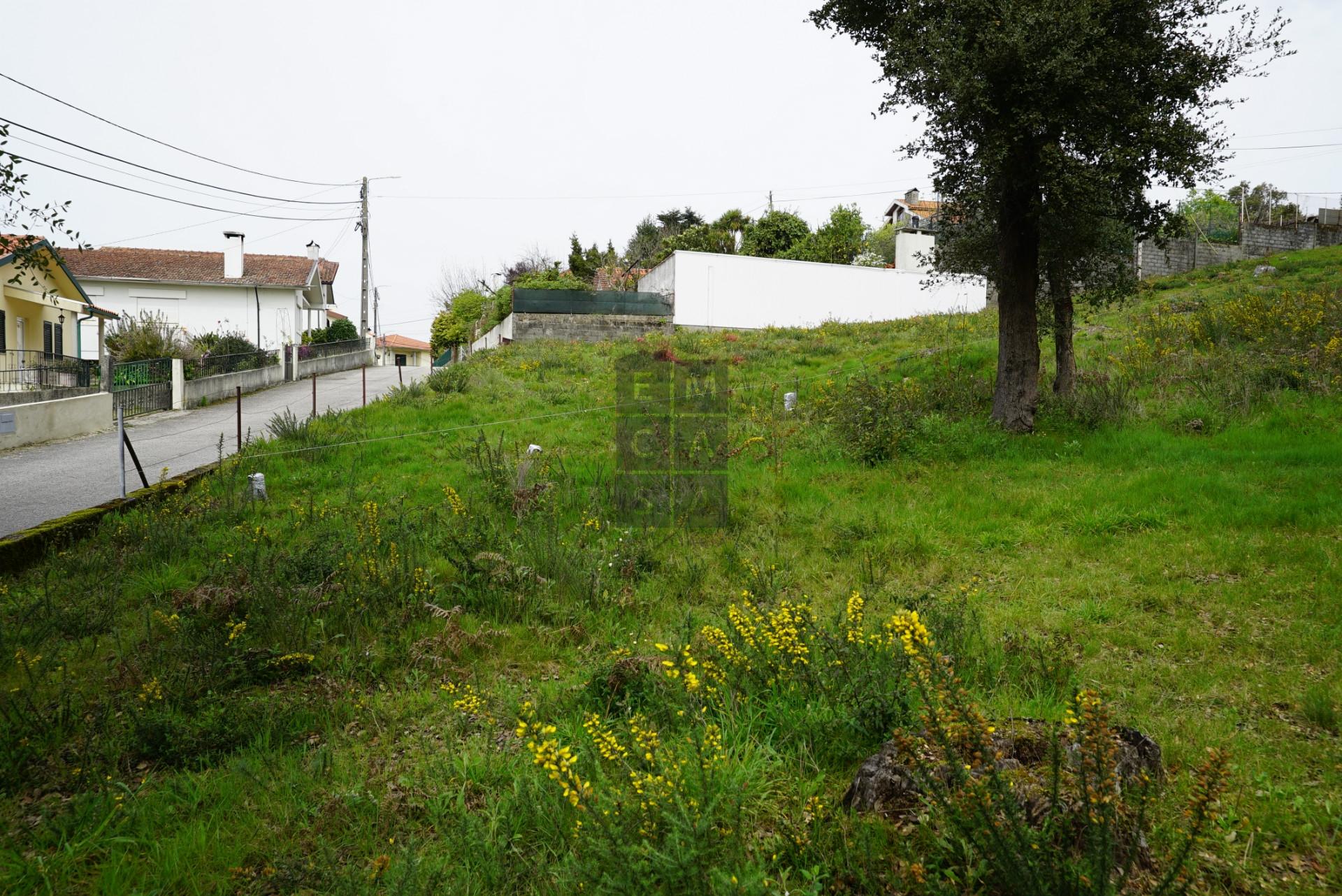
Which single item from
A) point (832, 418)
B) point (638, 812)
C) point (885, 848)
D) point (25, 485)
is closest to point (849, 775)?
point (885, 848)

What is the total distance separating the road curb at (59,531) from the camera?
6.57 metres

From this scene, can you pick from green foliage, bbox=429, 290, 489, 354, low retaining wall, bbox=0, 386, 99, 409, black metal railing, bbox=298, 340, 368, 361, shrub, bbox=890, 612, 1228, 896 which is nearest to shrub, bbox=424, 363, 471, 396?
low retaining wall, bbox=0, 386, 99, 409

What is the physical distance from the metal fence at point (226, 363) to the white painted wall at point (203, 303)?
41.4 feet

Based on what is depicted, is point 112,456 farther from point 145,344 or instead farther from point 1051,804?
point 1051,804

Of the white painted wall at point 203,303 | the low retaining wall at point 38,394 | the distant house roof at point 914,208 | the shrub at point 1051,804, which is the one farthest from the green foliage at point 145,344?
the distant house roof at point 914,208

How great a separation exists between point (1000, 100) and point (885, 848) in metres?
9.10

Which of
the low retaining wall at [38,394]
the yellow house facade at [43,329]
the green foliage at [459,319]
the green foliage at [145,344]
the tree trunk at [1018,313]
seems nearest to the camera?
the tree trunk at [1018,313]

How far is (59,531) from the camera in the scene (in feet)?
23.4

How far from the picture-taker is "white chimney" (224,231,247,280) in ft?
126

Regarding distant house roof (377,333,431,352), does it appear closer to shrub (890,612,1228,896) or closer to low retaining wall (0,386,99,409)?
low retaining wall (0,386,99,409)

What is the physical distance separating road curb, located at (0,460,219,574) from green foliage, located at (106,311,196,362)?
18.5m

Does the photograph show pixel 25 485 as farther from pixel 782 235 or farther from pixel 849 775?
pixel 782 235

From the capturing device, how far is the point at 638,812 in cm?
270

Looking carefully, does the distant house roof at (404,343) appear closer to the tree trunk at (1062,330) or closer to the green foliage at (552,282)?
the green foliage at (552,282)
